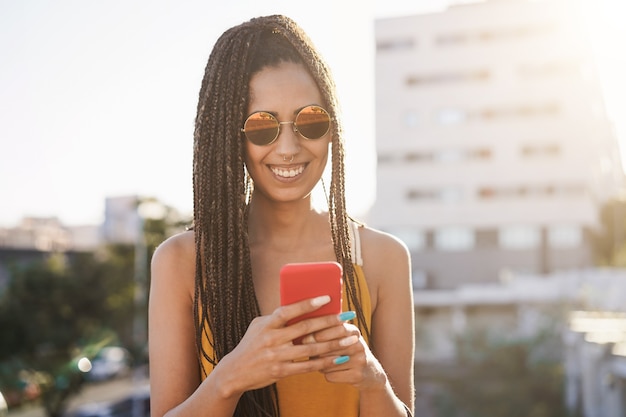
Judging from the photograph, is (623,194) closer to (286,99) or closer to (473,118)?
(473,118)

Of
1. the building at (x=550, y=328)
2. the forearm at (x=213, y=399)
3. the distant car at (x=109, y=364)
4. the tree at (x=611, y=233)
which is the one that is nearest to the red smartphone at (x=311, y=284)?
the forearm at (x=213, y=399)

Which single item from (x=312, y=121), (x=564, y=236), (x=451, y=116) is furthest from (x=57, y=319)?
(x=312, y=121)

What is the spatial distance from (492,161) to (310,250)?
36737 millimetres

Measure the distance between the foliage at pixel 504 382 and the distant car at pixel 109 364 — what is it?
2218 centimetres

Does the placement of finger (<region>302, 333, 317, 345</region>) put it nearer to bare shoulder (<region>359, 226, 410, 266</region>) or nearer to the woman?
the woman

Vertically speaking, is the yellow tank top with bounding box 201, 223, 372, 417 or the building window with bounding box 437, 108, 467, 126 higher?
the building window with bounding box 437, 108, 467, 126

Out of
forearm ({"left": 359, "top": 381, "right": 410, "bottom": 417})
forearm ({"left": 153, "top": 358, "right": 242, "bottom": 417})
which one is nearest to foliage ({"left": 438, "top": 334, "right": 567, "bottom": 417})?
forearm ({"left": 359, "top": 381, "right": 410, "bottom": 417})

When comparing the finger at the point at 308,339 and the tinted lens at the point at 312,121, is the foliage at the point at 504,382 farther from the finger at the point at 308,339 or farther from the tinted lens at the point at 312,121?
the finger at the point at 308,339

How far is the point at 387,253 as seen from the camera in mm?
2207

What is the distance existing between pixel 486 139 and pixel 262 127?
122 feet

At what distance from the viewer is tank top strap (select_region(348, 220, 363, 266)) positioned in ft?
7.08

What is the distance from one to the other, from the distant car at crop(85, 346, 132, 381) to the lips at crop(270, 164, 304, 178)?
3883 centimetres

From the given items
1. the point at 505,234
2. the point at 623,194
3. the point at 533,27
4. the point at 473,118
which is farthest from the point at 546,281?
the point at 623,194

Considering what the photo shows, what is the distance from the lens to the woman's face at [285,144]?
1.95m
